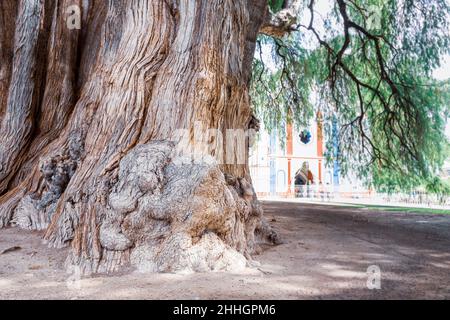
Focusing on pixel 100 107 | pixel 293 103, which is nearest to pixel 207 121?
pixel 100 107

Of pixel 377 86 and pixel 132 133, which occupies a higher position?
pixel 377 86

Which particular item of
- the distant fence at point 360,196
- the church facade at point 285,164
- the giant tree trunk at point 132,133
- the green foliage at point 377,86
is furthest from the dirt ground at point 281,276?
the church facade at point 285,164

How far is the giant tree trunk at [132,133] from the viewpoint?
271 centimetres

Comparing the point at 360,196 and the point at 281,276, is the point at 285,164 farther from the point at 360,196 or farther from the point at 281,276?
the point at 281,276

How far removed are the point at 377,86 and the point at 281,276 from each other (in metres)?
6.59

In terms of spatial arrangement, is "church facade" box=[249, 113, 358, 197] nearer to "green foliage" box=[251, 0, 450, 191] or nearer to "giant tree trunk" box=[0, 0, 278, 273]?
"green foliage" box=[251, 0, 450, 191]

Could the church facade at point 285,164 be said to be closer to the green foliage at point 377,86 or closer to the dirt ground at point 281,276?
the green foliage at point 377,86

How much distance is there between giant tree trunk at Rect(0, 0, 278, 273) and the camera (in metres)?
2.71

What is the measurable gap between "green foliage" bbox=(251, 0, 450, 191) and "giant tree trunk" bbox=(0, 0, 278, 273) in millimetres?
3943

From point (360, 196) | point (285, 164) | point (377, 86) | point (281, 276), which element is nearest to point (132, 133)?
point (281, 276)

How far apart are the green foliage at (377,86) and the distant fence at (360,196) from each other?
4.35m

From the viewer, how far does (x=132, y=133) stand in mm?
3424
